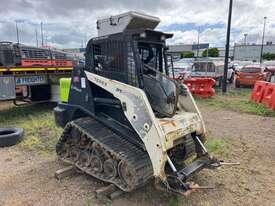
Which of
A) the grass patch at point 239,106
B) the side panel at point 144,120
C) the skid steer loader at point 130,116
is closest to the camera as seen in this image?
the side panel at point 144,120

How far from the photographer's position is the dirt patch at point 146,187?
3703 millimetres

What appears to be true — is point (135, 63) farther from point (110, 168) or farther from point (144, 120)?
point (110, 168)

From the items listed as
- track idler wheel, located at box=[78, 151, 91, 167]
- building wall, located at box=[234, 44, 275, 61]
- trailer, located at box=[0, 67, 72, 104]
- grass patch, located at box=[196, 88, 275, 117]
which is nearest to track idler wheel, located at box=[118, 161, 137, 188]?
track idler wheel, located at box=[78, 151, 91, 167]

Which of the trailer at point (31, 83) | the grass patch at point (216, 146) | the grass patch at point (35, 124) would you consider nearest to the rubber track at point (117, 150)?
the grass patch at point (35, 124)

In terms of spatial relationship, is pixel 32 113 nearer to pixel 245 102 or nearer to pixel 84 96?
pixel 84 96

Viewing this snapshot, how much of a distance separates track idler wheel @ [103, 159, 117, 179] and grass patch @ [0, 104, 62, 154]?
2.03 metres

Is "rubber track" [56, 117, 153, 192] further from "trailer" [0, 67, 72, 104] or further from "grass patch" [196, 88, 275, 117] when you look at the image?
"grass patch" [196, 88, 275, 117]

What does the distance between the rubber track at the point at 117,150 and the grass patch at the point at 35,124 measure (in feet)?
5.45

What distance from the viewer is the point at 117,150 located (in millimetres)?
3666

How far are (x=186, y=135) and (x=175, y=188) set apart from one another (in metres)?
0.83

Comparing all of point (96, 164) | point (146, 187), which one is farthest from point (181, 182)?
point (96, 164)

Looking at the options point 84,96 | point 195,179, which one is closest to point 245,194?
point 195,179

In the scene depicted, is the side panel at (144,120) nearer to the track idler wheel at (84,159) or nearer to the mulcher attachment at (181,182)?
the mulcher attachment at (181,182)

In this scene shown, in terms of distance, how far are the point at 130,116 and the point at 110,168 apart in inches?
32.7
